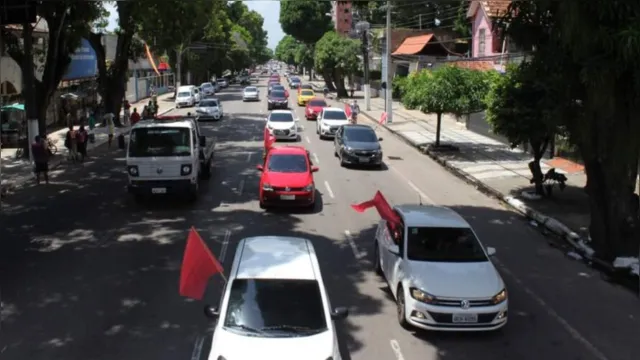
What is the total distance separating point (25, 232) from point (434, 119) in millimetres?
33765

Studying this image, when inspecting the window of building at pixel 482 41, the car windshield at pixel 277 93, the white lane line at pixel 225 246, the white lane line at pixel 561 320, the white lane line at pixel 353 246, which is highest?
the window of building at pixel 482 41

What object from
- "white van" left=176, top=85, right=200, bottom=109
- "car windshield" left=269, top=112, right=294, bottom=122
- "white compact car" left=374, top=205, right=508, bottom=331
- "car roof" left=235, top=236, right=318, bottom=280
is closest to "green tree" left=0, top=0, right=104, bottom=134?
"car windshield" left=269, top=112, right=294, bottom=122

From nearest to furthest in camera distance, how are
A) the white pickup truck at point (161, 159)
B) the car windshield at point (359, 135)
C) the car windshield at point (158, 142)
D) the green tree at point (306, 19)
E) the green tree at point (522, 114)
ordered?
the white pickup truck at point (161, 159) < the car windshield at point (158, 142) < the green tree at point (522, 114) < the car windshield at point (359, 135) < the green tree at point (306, 19)

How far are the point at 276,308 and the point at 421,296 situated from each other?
263cm

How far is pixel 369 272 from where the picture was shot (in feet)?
43.0

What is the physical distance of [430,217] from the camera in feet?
38.3

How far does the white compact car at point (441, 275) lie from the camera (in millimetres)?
9695

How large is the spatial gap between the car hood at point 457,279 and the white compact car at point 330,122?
24.4 meters

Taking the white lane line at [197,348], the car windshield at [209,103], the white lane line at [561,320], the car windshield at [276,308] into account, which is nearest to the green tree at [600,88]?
the white lane line at [561,320]

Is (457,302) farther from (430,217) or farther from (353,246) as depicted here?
(353,246)

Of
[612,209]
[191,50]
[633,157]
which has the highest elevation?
[191,50]

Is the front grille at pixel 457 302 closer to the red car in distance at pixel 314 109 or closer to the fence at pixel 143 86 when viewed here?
the red car in distance at pixel 314 109

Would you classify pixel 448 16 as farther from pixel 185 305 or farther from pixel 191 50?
pixel 185 305

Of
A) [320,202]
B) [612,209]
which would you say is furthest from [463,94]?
[612,209]
